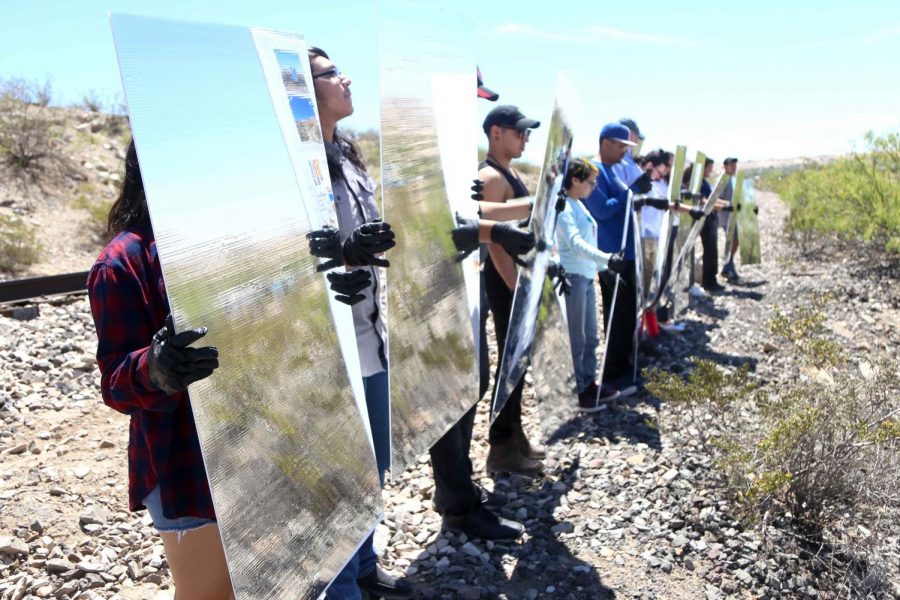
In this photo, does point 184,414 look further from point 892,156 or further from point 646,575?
point 892,156

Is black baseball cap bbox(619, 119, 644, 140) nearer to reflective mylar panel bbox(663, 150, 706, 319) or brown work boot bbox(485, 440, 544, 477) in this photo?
reflective mylar panel bbox(663, 150, 706, 319)

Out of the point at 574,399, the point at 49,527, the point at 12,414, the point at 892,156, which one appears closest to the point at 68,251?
the point at 12,414

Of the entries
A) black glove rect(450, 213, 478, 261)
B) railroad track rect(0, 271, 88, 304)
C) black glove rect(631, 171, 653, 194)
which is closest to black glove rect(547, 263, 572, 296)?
black glove rect(450, 213, 478, 261)

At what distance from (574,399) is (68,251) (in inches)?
404

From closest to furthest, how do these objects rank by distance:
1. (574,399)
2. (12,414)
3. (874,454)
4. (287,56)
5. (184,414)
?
(184,414), (287,56), (874,454), (574,399), (12,414)

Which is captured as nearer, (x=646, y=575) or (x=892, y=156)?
(x=646, y=575)

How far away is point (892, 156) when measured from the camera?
33.2ft

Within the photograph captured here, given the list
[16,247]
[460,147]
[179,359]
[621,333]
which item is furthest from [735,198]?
[179,359]

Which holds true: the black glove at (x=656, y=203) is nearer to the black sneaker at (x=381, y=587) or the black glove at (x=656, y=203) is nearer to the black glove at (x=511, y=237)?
the black glove at (x=511, y=237)

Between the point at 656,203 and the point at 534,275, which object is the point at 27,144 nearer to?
the point at 656,203

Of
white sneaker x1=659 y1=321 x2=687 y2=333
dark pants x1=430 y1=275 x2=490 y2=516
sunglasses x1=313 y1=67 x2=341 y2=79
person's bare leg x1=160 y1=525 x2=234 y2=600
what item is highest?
sunglasses x1=313 y1=67 x2=341 y2=79

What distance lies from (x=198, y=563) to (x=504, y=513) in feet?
6.74

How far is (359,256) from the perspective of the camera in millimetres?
2107

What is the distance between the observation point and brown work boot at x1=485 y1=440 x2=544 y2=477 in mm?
3918
